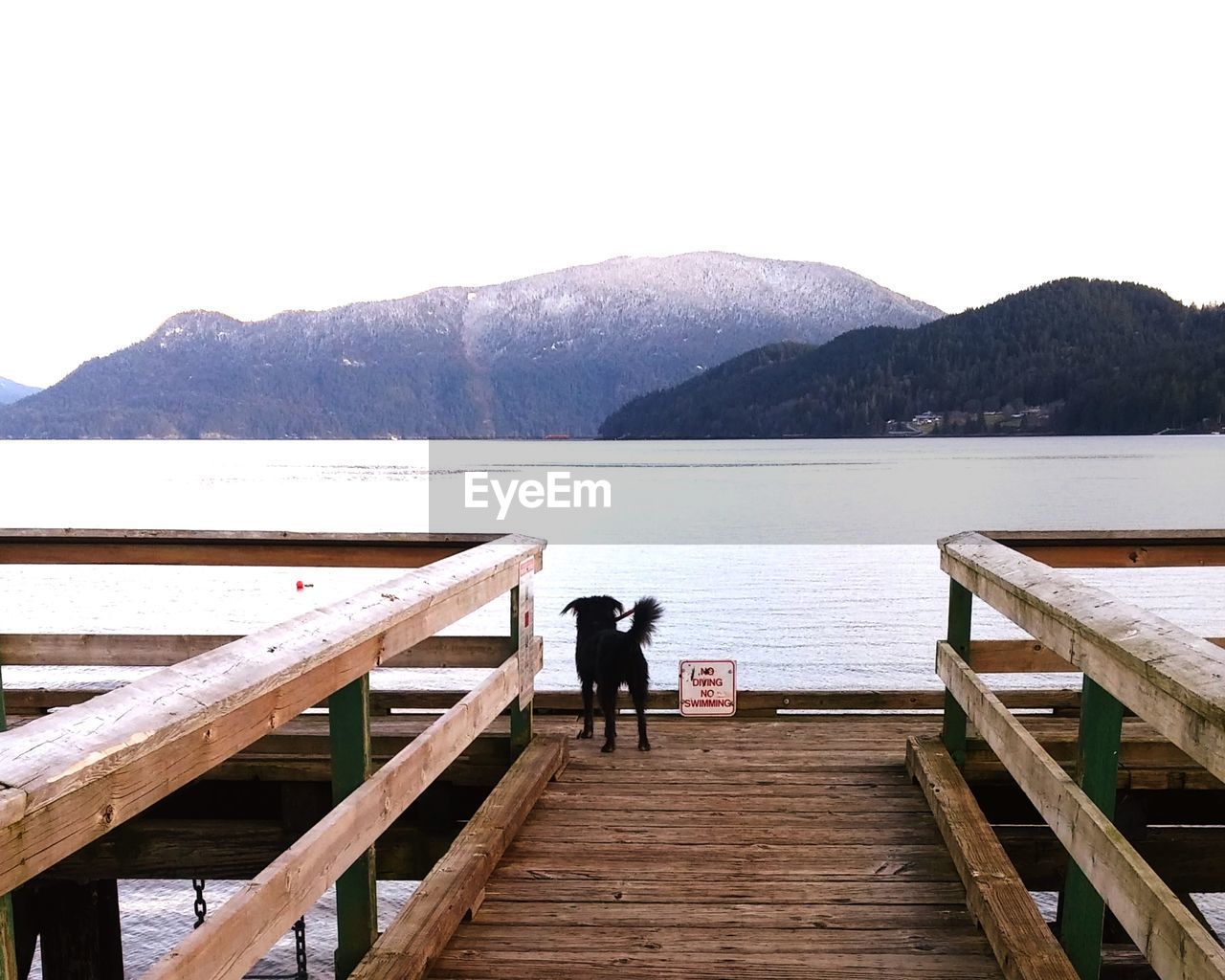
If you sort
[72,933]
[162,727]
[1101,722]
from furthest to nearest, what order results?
[72,933] < [1101,722] < [162,727]

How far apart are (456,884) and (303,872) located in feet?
4.00

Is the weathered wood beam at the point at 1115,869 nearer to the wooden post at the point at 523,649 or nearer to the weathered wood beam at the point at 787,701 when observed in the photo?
the wooden post at the point at 523,649

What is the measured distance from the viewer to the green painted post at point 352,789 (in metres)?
2.50

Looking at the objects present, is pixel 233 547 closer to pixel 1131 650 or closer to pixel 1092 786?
pixel 1092 786

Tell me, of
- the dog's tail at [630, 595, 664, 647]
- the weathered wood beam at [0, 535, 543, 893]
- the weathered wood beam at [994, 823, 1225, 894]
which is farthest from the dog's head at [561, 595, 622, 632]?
the weathered wood beam at [0, 535, 543, 893]

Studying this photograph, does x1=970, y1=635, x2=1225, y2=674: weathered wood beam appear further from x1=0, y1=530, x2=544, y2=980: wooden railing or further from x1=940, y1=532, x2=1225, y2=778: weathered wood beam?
x1=0, y1=530, x2=544, y2=980: wooden railing

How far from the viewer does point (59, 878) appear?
4.85 metres

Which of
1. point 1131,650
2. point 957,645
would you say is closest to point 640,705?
point 957,645

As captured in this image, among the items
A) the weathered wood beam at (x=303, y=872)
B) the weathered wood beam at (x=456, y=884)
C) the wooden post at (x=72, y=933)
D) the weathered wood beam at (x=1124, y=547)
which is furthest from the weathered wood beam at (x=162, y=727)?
the wooden post at (x=72, y=933)

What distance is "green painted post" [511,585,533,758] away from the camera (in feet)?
14.3

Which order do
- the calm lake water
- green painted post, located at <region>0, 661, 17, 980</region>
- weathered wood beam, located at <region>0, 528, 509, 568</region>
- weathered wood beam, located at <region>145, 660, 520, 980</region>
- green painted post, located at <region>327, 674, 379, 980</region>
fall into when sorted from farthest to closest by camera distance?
the calm lake water → weathered wood beam, located at <region>0, 528, 509, 568</region> → green painted post, located at <region>327, 674, 379, 980</region> → weathered wood beam, located at <region>145, 660, 520, 980</region> → green painted post, located at <region>0, 661, 17, 980</region>

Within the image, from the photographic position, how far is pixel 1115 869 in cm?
217

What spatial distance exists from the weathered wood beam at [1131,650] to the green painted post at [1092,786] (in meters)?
0.12

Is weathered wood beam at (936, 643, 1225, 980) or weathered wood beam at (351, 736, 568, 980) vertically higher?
weathered wood beam at (936, 643, 1225, 980)
